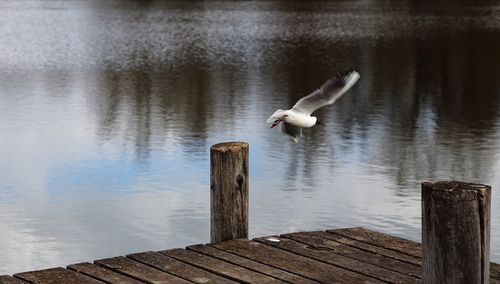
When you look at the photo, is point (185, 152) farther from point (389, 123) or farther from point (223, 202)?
point (223, 202)

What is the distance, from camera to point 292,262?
8.05 meters

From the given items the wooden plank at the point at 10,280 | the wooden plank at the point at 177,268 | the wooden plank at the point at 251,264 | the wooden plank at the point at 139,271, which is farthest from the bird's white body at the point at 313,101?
the wooden plank at the point at 10,280

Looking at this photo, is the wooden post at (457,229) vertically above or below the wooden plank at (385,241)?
above

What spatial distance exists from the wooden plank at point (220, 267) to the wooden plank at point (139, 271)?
29 centimetres

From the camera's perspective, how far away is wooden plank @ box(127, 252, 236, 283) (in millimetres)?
7633

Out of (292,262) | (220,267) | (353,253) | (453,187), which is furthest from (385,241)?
(453,187)

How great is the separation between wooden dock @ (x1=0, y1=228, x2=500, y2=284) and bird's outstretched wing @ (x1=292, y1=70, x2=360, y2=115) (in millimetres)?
1002

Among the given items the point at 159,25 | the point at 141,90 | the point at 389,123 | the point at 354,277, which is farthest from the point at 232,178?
the point at 159,25

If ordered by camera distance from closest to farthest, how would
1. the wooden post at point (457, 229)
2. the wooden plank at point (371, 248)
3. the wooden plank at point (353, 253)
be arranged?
1. the wooden post at point (457, 229)
2. the wooden plank at point (353, 253)
3. the wooden plank at point (371, 248)

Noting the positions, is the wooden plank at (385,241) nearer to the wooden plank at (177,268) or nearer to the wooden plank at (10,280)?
the wooden plank at (177,268)

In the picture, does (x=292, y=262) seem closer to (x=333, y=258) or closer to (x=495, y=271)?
(x=333, y=258)

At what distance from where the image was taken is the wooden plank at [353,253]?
25.8 ft

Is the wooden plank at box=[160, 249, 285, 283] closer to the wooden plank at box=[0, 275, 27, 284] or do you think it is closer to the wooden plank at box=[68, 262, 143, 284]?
the wooden plank at box=[68, 262, 143, 284]

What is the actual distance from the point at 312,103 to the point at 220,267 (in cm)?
136
